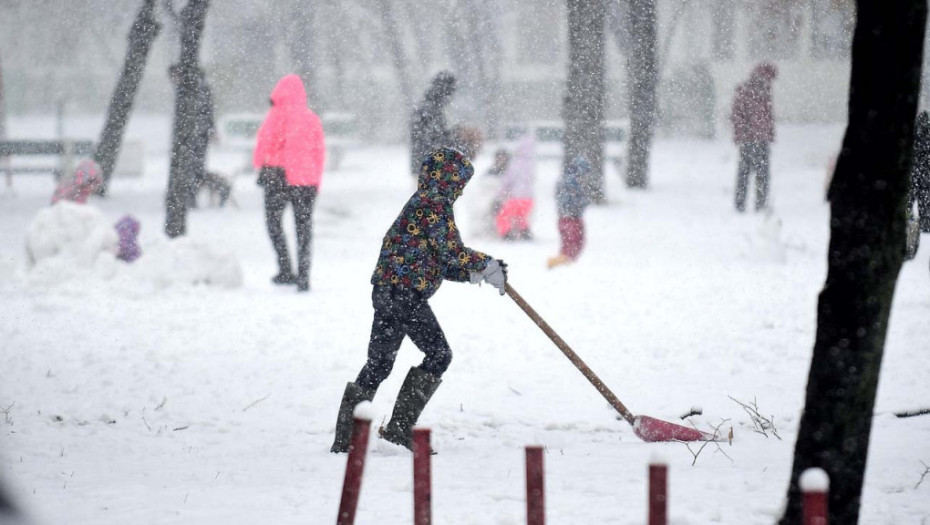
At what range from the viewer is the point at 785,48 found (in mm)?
32031

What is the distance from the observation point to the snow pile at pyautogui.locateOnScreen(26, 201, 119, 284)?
909 centimetres

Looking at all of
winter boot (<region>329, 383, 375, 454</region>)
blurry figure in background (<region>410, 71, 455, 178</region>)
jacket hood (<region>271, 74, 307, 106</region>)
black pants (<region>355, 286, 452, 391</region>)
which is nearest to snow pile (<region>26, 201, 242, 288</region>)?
jacket hood (<region>271, 74, 307, 106</region>)

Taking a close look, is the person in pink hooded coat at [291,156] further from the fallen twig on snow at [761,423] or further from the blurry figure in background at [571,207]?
the fallen twig on snow at [761,423]

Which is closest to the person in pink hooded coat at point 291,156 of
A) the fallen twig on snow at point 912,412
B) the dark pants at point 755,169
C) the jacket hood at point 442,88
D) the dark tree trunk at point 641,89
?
the jacket hood at point 442,88

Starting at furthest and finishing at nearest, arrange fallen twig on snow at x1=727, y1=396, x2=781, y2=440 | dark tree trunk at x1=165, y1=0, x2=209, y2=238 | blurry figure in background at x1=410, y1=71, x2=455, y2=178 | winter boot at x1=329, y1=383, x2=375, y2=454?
dark tree trunk at x1=165, y1=0, x2=209, y2=238
blurry figure in background at x1=410, y1=71, x2=455, y2=178
fallen twig on snow at x1=727, y1=396, x2=781, y2=440
winter boot at x1=329, y1=383, x2=375, y2=454

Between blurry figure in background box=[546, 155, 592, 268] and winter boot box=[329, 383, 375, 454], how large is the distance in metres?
6.01

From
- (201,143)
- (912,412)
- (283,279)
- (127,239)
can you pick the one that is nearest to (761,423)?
(912,412)

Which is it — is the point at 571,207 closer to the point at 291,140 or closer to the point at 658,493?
the point at 291,140

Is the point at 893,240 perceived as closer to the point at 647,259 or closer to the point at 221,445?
the point at 221,445

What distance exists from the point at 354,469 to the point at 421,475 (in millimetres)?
194

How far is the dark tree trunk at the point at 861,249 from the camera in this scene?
3.10 meters

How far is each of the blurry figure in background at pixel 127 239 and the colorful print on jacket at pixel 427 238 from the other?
6.40m

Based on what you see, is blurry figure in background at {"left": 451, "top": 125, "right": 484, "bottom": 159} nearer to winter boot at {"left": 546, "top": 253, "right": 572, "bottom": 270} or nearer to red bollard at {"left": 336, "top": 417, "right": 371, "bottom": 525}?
A: winter boot at {"left": 546, "top": 253, "right": 572, "bottom": 270}

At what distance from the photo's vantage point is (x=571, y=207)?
1066cm
